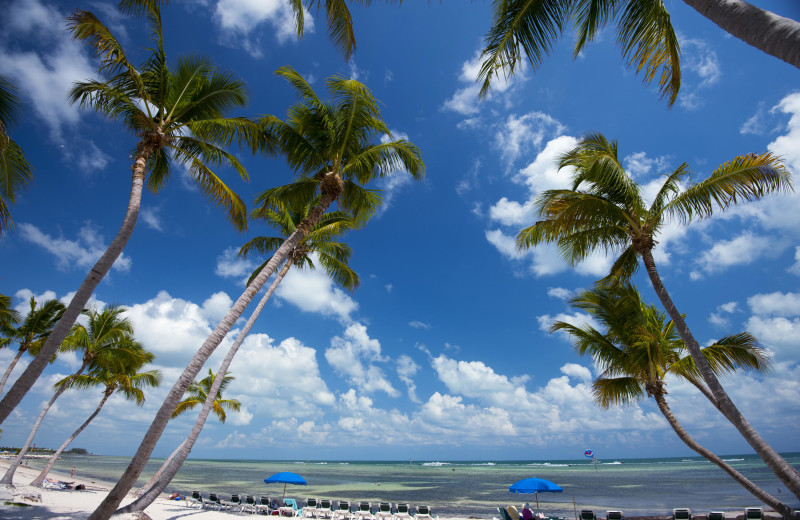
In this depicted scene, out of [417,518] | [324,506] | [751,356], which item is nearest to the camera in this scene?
[751,356]

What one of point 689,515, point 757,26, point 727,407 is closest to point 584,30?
point 757,26

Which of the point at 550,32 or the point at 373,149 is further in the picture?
the point at 373,149

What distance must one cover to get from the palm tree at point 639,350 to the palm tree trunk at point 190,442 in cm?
872

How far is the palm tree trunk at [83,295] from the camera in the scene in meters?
5.33

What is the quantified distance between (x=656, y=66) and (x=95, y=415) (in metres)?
23.8

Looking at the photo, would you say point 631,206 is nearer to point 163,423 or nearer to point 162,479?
point 163,423

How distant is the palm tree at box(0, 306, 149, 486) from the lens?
1684 cm

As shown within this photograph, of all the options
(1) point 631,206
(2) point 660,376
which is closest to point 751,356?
(2) point 660,376

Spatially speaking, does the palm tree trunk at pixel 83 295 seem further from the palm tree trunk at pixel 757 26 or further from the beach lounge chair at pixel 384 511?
the beach lounge chair at pixel 384 511

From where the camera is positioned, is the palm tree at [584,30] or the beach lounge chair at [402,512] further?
the beach lounge chair at [402,512]

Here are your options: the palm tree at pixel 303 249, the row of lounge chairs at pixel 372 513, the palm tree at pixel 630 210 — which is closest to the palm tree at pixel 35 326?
the palm tree at pixel 303 249

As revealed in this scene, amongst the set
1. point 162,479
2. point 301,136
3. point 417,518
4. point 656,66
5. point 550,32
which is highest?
point 301,136

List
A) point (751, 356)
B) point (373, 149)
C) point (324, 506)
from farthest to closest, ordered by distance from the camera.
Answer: point (324, 506) → point (373, 149) → point (751, 356)

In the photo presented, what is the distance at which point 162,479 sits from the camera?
8273mm
